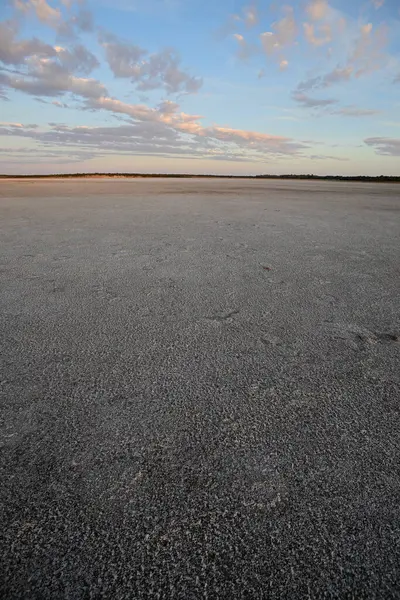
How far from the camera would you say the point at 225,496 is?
3.18ft

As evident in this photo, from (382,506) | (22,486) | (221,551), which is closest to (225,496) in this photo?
(221,551)

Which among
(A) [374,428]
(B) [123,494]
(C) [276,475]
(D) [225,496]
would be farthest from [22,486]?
(A) [374,428]

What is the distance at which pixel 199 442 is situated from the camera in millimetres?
1173

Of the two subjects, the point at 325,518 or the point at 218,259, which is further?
the point at 218,259

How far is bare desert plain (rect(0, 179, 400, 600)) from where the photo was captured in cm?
80

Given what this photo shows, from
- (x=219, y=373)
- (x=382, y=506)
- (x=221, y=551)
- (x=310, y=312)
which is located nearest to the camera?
(x=221, y=551)

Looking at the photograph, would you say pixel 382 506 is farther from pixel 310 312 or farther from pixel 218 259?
pixel 218 259

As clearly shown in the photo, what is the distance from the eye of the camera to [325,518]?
91 centimetres

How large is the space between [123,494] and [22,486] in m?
0.30

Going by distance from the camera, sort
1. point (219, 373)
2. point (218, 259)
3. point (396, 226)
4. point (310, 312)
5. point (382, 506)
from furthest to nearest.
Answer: point (396, 226), point (218, 259), point (310, 312), point (219, 373), point (382, 506)

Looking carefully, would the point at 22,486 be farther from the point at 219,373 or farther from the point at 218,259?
the point at 218,259

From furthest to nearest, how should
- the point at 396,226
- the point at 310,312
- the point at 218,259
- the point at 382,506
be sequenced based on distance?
the point at 396,226
the point at 218,259
the point at 310,312
the point at 382,506

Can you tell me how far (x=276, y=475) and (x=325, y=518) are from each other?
17 centimetres

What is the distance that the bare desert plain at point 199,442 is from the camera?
0.80 m
